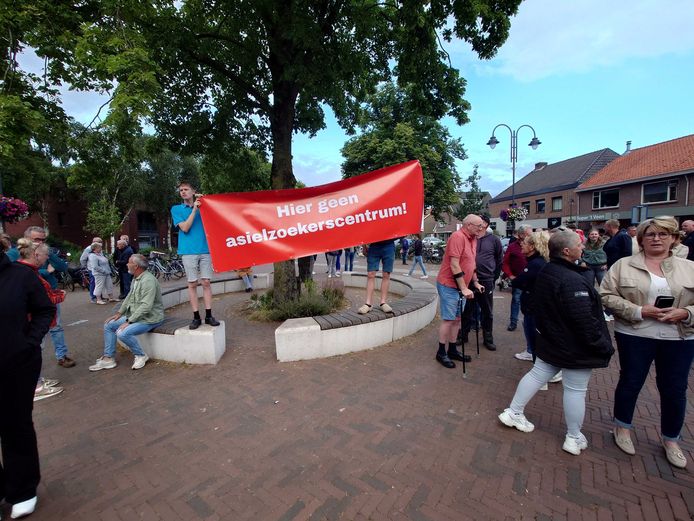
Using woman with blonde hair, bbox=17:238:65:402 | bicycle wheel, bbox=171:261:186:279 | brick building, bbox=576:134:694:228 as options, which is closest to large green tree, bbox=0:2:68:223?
woman with blonde hair, bbox=17:238:65:402

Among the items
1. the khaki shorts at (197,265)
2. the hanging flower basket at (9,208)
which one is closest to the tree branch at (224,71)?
the khaki shorts at (197,265)

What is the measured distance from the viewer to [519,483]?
2.38 metres

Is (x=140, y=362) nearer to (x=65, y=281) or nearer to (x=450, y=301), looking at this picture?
(x=450, y=301)

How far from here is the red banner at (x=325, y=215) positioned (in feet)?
15.5

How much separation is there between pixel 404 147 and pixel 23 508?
2337 centimetres

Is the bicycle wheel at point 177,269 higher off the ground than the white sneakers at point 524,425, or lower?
higher

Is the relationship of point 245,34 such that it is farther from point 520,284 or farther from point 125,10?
point 520,284

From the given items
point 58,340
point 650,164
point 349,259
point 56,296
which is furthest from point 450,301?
point 650,164

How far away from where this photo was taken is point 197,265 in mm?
4824

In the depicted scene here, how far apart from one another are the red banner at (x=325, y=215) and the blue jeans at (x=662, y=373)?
9.31ft

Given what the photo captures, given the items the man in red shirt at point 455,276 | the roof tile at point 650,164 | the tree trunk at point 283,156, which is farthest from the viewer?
the roof tile at point 650,164

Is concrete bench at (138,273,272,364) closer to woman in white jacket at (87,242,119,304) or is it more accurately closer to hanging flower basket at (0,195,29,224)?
woman in white jacket at (87,242,119,304)

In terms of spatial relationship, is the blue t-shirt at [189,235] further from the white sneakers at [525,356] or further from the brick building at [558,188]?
the brick building at [558,188]

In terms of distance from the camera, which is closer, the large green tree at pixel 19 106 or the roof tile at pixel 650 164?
the large green tree at pixel 19 106
